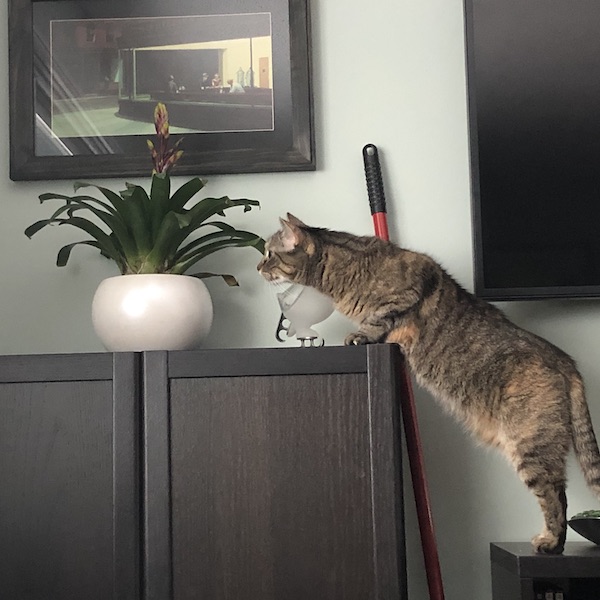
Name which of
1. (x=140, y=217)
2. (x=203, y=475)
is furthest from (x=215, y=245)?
(x=203, y=475)

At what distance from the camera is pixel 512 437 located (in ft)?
5.74

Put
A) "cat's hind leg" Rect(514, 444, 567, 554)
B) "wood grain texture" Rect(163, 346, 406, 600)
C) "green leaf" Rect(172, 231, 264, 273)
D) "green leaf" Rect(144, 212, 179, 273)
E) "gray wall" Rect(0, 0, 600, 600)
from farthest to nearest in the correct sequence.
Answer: "gray wall" Rect(0, 0, 600, 600), "green leaf" Rect(172, 231, 264, 273), "green leaf" Rect(144, 212, 179, 273), "cat's hind leg" Rect(514, 444, 567, 554), "wood grain texture" Rect(163, 346, 406, 600)

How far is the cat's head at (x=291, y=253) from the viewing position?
6.05 feet

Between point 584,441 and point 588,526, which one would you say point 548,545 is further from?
point 584,441

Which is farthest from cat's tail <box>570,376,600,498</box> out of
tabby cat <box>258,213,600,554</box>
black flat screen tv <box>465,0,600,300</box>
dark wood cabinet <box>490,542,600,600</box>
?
black flat screen tv <box>465,0,600,300</box>

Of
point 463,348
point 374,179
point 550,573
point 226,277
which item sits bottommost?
point 550,573

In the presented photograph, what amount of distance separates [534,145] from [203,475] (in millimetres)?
980

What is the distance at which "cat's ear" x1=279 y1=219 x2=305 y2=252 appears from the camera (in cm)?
184

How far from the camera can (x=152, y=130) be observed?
213 centimetres

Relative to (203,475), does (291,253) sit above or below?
above

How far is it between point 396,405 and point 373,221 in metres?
0.56

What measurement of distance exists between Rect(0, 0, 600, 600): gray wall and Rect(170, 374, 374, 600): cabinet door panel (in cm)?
47

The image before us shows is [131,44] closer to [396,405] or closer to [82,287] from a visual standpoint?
[82,287]

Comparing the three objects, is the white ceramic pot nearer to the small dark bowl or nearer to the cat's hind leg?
the cat's hind leg
